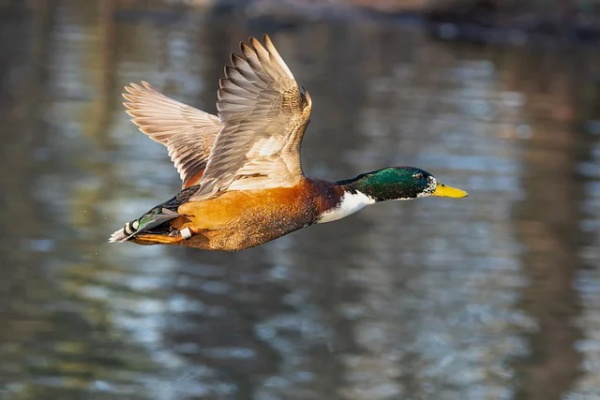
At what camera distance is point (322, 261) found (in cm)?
1925

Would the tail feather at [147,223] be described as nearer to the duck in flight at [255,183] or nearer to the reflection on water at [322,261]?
the duck in flight at [255,183]

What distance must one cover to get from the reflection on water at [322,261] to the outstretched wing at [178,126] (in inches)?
310

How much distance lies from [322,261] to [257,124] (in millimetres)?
13630

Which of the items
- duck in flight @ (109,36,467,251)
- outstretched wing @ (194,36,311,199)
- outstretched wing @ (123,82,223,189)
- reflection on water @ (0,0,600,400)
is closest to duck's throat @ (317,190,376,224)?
duck in flight @ (109,36,467,251)

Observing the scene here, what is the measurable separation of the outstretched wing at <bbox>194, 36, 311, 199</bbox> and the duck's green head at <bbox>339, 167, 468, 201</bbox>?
42 centimetres

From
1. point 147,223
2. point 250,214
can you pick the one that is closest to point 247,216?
point 250,214

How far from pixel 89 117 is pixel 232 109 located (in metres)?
20.9

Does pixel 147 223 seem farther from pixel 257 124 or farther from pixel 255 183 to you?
pixel 257 124

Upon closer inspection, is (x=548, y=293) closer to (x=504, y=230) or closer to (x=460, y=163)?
(x=504, y=230)

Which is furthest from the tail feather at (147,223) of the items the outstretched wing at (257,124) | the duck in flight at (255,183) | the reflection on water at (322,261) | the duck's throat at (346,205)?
the reflection on water at (322,261)

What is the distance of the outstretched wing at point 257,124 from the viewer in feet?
18.0

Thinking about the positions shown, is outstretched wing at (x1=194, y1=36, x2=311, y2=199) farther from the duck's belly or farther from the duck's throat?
the duck's throat

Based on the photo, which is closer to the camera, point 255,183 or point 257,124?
point 257,124

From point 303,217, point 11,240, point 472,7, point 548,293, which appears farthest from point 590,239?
point 472,7
